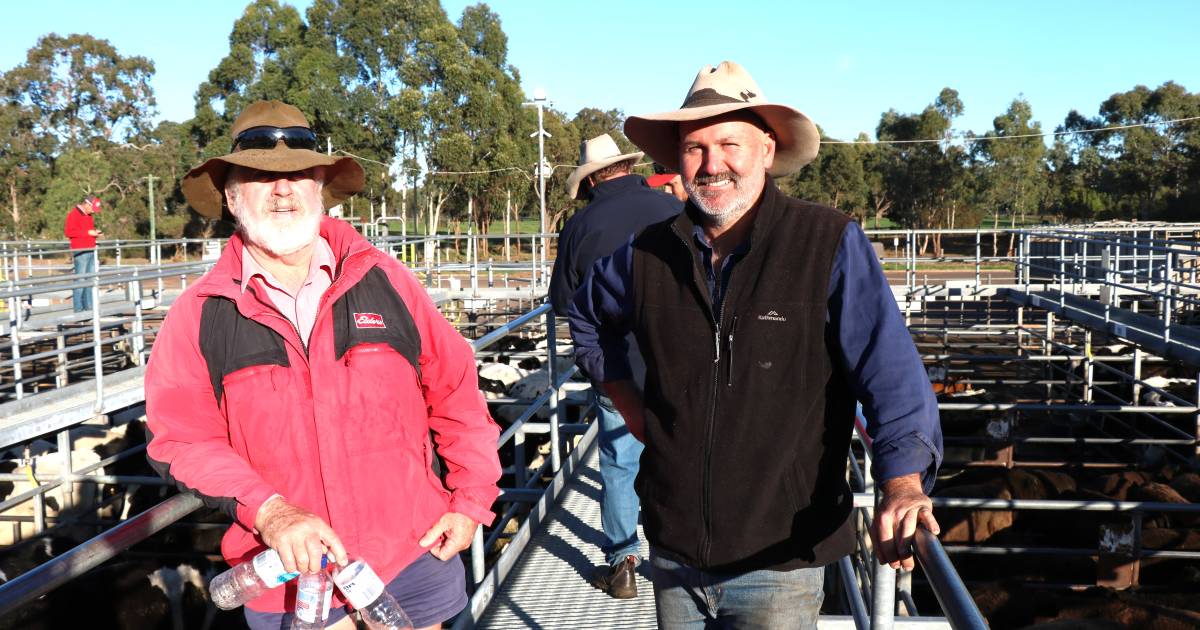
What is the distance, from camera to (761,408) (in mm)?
2281

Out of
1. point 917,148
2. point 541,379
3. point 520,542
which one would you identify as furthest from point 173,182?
point 520,542

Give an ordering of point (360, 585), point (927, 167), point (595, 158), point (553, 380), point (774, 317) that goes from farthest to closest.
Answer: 1. point (927, 167)
2. point (553, 380)
3. point (595, 158)
4. point (360, 585)
5. point (774, 317)

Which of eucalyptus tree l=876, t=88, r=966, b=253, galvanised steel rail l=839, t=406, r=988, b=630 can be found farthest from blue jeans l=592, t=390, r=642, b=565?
eucalyptus tree l=876, t=88, r=966, b=253

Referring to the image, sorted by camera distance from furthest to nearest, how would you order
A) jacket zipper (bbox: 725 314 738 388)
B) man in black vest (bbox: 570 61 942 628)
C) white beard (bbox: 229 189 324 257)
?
white beard (bbox: 229 189 324 257), jacket zipper (bbox: 725 314 738 388), man in black vest (bbox: 570 61 942 628)

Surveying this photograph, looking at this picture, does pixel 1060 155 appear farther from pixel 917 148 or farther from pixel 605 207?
pixel 605 207

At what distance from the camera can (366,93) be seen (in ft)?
154

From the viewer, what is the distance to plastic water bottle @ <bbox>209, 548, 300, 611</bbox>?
2324 mm

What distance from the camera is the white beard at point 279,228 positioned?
2.54m

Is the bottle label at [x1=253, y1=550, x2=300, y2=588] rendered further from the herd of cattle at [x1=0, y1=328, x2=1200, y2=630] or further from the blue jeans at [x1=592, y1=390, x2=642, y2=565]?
the herd of cattle at [x1=0, y1=328, x2=1200, y2=630]

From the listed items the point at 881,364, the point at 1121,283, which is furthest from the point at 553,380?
the point at 1121,283

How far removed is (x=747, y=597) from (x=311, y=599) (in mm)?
1008

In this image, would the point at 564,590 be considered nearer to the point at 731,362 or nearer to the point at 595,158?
the point at 595,158

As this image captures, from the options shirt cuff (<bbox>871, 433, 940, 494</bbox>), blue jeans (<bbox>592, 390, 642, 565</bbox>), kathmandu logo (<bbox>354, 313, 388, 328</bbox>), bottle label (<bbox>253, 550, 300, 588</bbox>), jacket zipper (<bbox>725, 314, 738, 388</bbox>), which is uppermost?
kathmandu logo (<bbox>354, 313, 388, 328</bbox>)

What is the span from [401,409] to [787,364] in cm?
98
